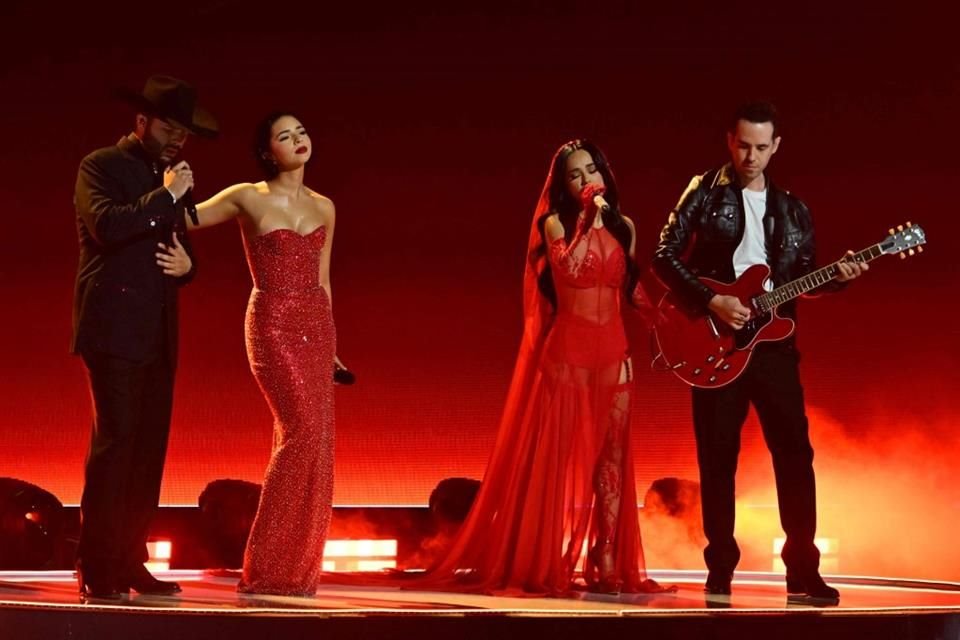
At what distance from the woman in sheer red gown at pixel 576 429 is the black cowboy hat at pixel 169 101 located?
120 centimetres

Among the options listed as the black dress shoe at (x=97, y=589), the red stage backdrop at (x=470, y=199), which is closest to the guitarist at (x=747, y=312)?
the black dress shoe at (x=97, y=589)

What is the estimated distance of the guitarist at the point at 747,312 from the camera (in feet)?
14.4

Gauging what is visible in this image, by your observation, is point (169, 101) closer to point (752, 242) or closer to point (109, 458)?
point (109, 458)

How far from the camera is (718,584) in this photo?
447 centimetres

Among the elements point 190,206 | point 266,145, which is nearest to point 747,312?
point 266,145

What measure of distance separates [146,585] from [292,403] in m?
0.68

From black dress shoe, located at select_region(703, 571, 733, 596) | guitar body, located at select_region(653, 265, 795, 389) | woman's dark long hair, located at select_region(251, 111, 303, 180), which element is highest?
woman's dark long hair, located at select_region(251, 111, 303, 180)

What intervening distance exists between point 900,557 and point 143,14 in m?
4.25

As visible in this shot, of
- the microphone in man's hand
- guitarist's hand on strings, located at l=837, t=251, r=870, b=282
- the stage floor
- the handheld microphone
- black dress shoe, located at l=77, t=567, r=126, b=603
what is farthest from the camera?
the handheld microphone

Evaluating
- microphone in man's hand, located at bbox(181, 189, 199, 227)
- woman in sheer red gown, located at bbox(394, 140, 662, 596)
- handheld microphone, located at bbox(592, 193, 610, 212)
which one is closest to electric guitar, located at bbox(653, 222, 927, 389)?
woman in sheer red gown, located at bbox(394, 140, 662, 596)

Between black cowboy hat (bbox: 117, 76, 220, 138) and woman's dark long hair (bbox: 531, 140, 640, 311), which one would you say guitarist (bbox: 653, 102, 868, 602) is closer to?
woman's dark long hair (bbox: 531, 140, 640, 311)

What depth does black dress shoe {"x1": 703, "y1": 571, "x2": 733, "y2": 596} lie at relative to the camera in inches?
176

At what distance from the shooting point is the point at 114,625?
357 centimetres

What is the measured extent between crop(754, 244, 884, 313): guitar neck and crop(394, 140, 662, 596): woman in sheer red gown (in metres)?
0.48
